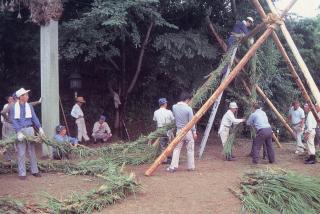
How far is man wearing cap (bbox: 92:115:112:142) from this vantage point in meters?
14.6

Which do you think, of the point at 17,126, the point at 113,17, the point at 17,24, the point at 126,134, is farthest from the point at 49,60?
the point at 126,134

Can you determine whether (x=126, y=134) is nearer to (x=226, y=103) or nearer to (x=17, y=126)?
(x=226, y=103)

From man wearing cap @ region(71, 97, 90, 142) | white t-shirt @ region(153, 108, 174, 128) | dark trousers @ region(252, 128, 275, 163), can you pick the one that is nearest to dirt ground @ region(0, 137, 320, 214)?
dark trousers @ region(252, 128, 275, 163)

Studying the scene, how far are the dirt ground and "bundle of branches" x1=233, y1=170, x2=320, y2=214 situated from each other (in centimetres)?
26

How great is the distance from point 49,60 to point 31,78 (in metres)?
5.05

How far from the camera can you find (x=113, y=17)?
1164cm

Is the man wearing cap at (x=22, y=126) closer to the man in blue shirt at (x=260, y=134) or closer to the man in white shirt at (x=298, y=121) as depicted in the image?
the man in blue shirt at (x=260, y=134)

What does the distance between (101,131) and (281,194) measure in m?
8.85

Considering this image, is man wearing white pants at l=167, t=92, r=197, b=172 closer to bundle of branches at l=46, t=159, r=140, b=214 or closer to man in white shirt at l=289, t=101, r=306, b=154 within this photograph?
bundle of branches at l=46, t=159, r=140, b=214

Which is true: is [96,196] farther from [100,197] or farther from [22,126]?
[22,126]

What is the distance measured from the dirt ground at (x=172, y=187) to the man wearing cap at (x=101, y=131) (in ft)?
15.3

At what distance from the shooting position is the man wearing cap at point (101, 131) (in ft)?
48.0

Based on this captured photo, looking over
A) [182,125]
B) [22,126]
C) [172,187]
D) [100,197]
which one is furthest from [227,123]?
[100,197]

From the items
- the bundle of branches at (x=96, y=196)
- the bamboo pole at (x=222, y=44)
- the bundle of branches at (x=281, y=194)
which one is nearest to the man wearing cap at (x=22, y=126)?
the bundle of branches at (x=96, y=196)
